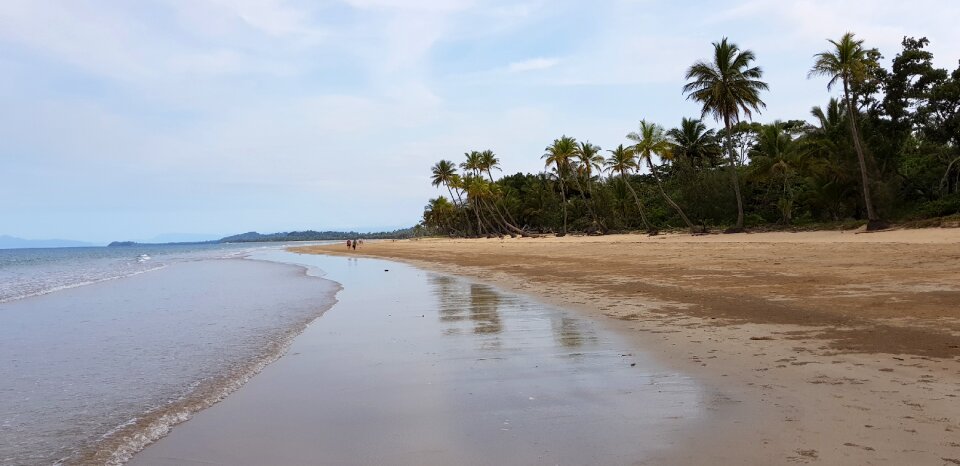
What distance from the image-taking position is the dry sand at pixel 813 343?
12.2 ft

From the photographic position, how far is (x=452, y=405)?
16.6 ft

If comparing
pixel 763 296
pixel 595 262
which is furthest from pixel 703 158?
pixel 763 296

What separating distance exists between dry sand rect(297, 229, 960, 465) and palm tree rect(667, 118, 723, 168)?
36.6m

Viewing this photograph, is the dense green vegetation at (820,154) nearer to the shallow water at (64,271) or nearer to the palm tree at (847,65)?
the palm tree at (847,65)

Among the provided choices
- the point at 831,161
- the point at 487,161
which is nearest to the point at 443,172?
the point at 487,161

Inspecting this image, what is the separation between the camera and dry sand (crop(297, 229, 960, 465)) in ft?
12.2

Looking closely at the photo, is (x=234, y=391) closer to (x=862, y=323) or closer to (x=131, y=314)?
(x=862, y=323)

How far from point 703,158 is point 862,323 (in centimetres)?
4918

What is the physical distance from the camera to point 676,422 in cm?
423

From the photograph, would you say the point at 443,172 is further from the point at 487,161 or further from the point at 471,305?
the point at 471,305

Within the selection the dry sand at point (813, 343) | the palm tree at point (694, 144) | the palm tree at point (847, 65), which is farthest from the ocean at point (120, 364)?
the palm tree at point (694, 144)

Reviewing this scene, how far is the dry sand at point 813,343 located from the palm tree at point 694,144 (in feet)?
120

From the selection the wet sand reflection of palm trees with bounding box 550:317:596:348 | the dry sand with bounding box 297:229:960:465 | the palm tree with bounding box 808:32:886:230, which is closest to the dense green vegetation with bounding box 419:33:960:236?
the palm tree with bounding box 808:32:886:230

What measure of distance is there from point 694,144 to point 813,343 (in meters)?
49.0
